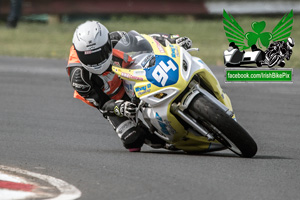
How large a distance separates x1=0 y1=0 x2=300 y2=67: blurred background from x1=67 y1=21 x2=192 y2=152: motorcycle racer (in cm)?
1071

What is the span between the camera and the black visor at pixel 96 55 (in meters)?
6.71

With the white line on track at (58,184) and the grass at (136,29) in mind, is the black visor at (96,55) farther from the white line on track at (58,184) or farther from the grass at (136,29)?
the grass at (136,29)

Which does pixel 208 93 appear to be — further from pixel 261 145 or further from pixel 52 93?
pixel 52 93

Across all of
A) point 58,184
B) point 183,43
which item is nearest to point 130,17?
point 183,43

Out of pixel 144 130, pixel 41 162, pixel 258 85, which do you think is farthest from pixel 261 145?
pixel 258 85

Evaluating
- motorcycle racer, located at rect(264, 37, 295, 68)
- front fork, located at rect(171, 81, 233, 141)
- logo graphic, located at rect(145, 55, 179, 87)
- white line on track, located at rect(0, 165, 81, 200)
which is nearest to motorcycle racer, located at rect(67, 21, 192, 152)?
logo graphic, located at rect(145, 55, 179, 87)

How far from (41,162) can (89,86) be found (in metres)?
0.91

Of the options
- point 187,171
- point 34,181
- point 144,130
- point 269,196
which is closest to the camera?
point 269,196

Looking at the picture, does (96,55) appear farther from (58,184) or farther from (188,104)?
(58,184)

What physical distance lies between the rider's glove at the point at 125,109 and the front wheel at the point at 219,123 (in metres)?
0.62

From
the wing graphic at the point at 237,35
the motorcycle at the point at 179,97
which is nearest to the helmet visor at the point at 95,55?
the motorcycle at the point at 179,97

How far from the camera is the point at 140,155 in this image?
712cm

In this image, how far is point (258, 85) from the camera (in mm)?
12500

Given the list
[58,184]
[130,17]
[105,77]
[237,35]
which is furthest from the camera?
[130,17]
